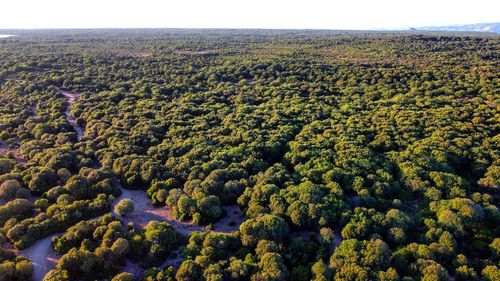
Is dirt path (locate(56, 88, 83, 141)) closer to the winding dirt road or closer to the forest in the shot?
the forest

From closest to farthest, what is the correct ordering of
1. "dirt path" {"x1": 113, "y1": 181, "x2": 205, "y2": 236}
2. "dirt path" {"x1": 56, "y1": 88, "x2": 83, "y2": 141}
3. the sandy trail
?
the sandy trail, "dirt path" {"x1": 113, "y1": 181, "x2": 205, "y2": 236}, "dirt path" {"x1": 56, "y1": 88, "x2": 83, "y2": 141}

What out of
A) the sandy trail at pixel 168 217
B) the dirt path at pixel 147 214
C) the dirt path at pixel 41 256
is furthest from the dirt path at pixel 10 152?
the dirt path at pixel 41 256

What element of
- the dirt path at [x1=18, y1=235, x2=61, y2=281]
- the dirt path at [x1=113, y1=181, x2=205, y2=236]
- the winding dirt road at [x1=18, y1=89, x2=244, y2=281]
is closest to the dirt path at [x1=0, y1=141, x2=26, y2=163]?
the winding dirt road at [x1=18, y1=89, x2=244, y2=281]

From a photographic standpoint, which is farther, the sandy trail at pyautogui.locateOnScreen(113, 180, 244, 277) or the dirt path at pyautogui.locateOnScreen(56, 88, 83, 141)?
the dirt path at pyautogui.locateOnScreen(56, 88, 83, 141)

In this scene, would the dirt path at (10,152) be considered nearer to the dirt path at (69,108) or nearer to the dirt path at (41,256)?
the dirt path at (69,108)

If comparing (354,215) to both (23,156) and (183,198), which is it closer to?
(183,198)

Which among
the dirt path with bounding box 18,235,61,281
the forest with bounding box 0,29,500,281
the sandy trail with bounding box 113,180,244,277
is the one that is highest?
the forest with bounding box 0,29,500,281
